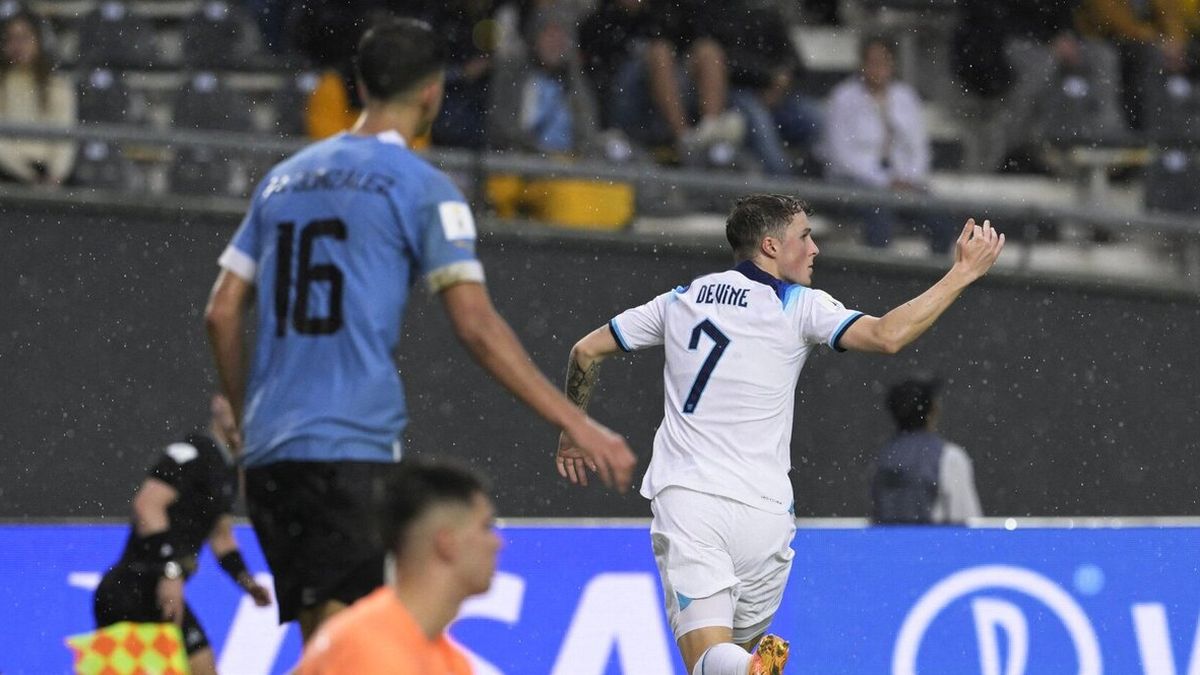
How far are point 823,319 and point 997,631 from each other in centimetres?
331

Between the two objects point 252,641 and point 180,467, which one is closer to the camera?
point 180,467

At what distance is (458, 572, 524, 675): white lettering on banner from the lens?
9086mm

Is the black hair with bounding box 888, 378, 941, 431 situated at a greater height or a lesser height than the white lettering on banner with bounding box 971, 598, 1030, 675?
greater

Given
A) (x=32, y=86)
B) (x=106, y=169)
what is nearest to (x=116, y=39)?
(x=32, y=86)

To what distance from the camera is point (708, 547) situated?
6.76 meters

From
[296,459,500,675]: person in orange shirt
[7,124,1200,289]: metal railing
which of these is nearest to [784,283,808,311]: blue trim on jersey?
[296,459,500,675]: person in orange shirt

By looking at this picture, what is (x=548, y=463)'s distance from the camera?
41.5ft

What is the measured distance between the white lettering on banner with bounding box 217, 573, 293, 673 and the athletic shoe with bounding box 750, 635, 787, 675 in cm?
331

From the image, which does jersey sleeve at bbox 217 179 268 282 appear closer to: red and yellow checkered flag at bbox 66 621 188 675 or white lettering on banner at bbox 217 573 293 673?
red and yellow checkered flag at bbox 66 621 188 675

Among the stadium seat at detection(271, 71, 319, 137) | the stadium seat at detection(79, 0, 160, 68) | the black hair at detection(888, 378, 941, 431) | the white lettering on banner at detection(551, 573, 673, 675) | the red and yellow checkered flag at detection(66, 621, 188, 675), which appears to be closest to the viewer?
the red and yellow checkered flag at detection(66, 621, 188, 675)

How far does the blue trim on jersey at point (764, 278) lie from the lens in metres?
6.85

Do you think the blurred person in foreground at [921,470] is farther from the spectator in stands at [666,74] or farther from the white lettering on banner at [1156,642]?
the spectator in stands at [666,74]

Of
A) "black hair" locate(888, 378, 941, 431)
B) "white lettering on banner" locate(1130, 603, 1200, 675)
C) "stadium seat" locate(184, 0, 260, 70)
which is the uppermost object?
"stadium seat" locate(184, 0, 260, 70)

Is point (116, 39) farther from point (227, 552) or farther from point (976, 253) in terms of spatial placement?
point (976, 253)
